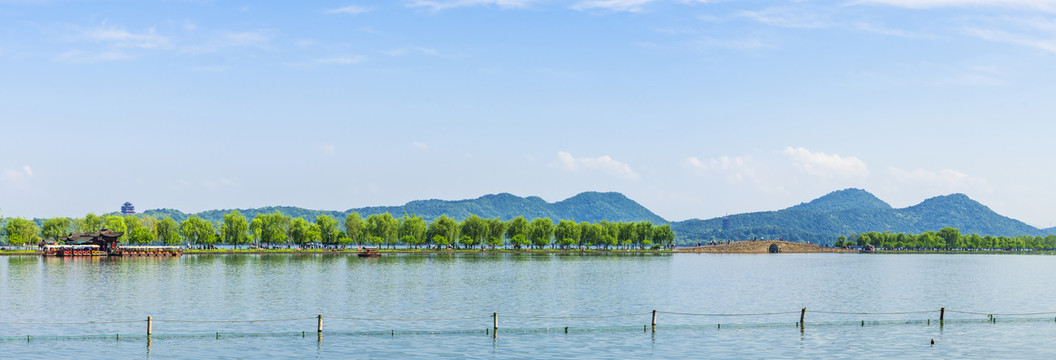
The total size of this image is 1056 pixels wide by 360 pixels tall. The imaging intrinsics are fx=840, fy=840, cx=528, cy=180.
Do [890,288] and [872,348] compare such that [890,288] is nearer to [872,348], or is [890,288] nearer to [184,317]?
[872,348]

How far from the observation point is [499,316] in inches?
2606

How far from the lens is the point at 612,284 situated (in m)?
109

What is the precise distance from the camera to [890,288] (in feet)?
359

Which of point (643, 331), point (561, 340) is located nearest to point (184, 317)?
point (561, 340)

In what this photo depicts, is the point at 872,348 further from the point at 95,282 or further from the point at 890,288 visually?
the point at 95,282

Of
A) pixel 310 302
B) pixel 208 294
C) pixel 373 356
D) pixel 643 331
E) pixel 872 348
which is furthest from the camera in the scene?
pixel 208 294

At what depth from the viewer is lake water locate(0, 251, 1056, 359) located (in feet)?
161

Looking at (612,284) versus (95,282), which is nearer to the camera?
(95,282)

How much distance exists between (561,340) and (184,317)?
31.6m

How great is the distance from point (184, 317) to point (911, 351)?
51850mm

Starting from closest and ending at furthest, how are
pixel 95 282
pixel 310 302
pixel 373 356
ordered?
pixel 373 356 → pixel 310 302 → pixel 95 282

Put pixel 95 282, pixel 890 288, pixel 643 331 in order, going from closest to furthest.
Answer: pixel 643 331
pixel 95 282
pixel 890 288

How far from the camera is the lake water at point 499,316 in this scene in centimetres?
4894

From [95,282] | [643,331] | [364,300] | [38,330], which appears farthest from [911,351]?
[95,282]
